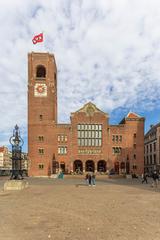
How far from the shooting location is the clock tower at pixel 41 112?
7244cm

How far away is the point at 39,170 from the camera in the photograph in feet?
236

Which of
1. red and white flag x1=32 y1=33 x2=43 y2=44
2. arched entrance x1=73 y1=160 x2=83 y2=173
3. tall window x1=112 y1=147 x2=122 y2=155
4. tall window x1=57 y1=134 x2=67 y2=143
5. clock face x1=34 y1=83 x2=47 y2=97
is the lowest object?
arched entrance x1=73 y1=160 x2=83 y2=173

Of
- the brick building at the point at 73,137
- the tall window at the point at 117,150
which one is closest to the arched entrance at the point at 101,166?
the brick building at the point at 73,137

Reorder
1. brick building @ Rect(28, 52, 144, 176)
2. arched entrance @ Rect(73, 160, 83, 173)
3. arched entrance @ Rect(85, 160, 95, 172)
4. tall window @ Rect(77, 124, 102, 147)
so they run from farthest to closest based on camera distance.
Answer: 1. arched entrance @ Rect(85, 160, 95, 172)
2. tall window @ Rect(77, 124, 102, 147)
3. arched entrance @ Rect(73, 160, 83, 173)
4. brick building @ Rect(28, 52, 144, 176)

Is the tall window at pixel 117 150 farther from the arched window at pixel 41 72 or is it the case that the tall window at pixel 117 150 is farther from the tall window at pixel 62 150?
the arched window at pixel 41 72

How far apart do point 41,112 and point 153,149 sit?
153 ft

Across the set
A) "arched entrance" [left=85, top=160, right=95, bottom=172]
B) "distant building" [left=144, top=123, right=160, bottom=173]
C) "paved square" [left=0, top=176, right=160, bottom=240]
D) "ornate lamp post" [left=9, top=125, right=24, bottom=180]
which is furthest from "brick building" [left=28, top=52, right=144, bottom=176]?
"paved square" [left=0, top=176, right=160, bottom=240]

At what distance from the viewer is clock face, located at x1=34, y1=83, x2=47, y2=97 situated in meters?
74.8

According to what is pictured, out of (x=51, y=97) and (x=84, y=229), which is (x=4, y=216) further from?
(x=51, y=97)

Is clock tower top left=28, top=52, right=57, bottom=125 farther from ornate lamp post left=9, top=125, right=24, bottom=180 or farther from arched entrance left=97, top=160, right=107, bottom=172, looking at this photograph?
ornate lamp post left=9, top=125, right=24, bottom=180

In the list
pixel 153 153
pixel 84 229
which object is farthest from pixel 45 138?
pixel 84 229

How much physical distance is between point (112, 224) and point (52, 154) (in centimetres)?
6336

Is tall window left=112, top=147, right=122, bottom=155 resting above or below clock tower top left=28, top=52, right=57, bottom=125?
below

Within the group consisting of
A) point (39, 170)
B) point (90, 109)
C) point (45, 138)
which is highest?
point (90, 109)
